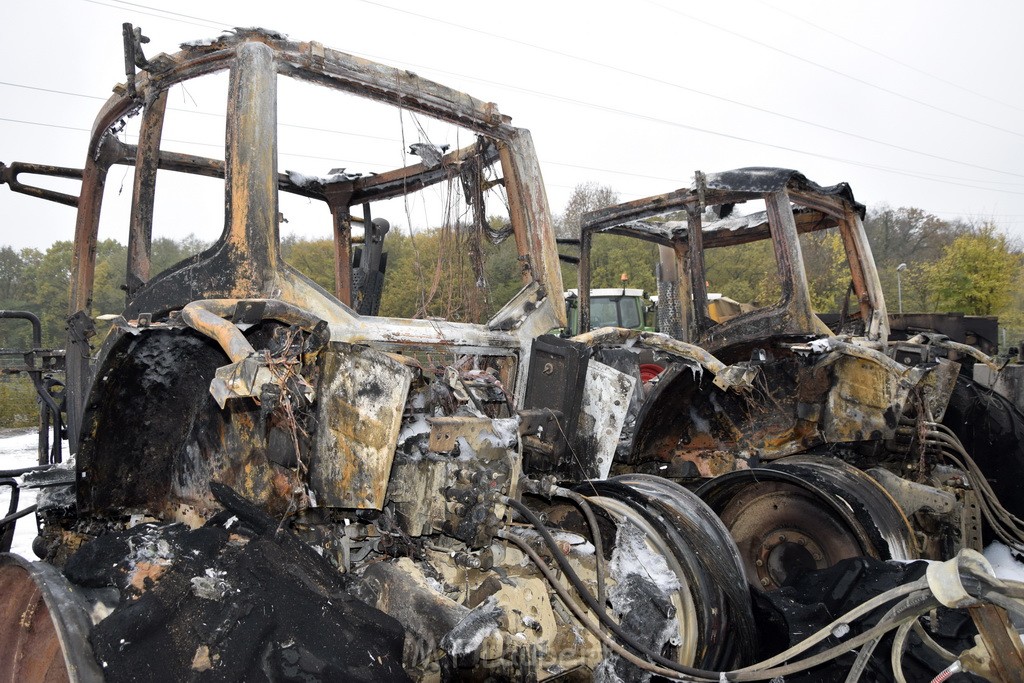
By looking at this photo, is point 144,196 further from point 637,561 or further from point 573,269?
point 573,269

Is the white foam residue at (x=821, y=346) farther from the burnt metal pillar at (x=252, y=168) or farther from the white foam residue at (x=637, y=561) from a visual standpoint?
the burnt metal pillar at (x=252, y=168)

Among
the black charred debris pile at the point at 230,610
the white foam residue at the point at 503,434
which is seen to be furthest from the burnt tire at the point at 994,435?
the black charred debris pile at the point at 230,610

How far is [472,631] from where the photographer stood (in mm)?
1960

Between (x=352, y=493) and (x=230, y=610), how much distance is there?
16.3 inches

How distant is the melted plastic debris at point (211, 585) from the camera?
1.87 metres

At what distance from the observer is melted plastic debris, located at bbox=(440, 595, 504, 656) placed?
76.5 inches

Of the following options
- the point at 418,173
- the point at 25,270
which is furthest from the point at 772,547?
the point at 25,270

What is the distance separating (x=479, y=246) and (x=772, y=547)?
2.39 m

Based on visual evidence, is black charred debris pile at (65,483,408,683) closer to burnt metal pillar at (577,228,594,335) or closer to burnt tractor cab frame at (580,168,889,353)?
burnt tractor cab frame at (580,168,889,353)

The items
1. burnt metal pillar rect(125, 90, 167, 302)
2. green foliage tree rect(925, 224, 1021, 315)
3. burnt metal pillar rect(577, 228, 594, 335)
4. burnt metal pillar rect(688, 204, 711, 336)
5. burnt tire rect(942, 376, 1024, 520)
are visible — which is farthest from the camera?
green foliage tree rect(925, 224, 1021, 315)

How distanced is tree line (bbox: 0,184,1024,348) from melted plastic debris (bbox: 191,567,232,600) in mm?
964

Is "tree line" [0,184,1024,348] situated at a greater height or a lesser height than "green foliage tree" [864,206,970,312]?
lesser

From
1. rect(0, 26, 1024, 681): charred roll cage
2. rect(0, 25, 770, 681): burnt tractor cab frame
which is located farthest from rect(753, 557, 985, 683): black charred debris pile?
rect(0, 25, 770, 681): burnt tractor cab frame

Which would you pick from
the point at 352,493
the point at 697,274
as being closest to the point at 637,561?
the point at 352,493
